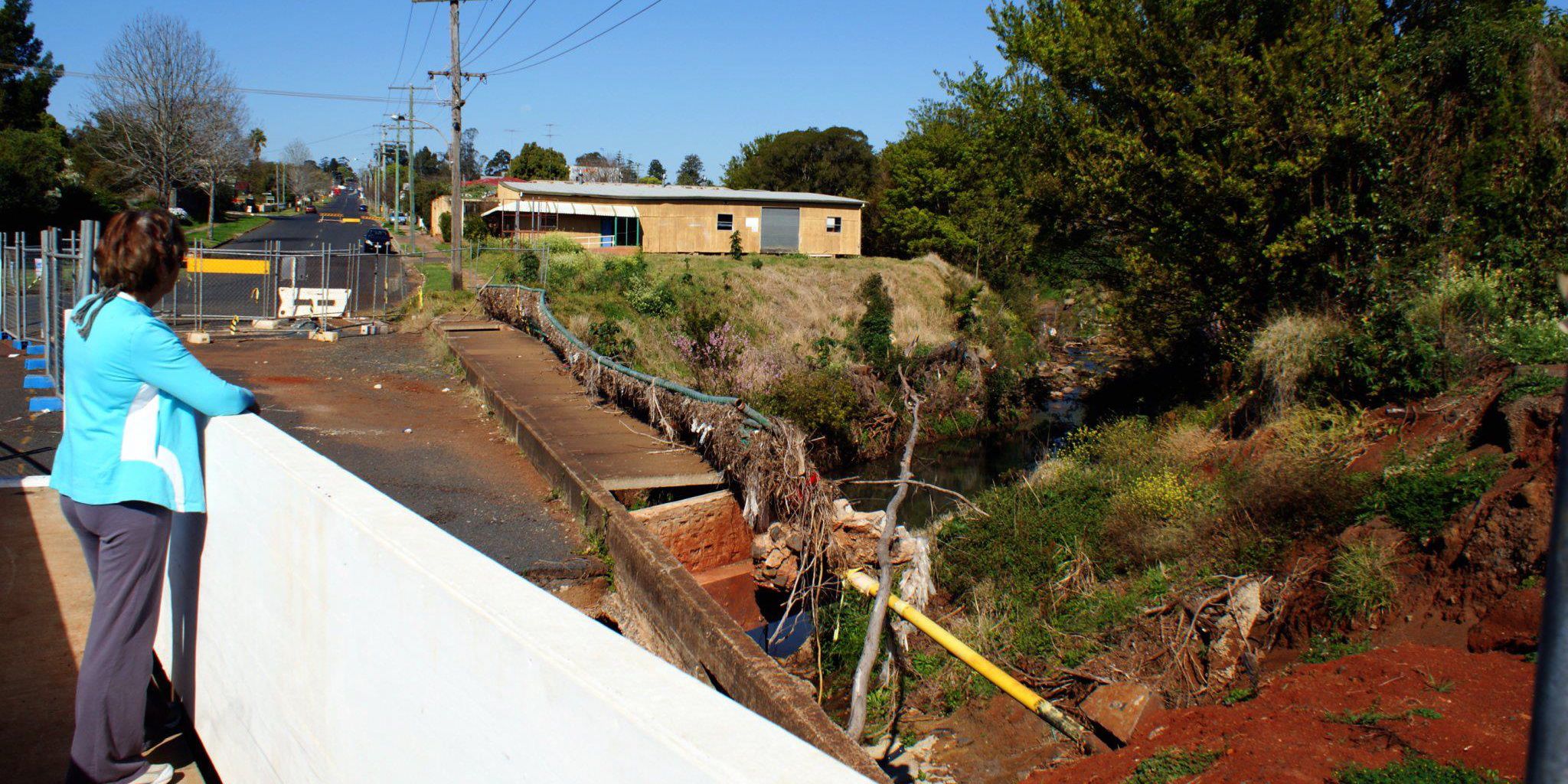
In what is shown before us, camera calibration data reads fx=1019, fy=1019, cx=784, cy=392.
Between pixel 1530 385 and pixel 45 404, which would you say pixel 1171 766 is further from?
pixel 45 404

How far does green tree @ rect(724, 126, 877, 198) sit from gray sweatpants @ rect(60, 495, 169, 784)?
5883 centimetres

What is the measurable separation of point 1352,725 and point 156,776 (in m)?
6.62

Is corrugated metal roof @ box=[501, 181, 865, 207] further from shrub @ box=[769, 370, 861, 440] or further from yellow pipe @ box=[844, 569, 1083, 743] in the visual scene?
yellow pipe @ box=[844, 569, 1083, 743]

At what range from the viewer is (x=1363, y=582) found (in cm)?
901

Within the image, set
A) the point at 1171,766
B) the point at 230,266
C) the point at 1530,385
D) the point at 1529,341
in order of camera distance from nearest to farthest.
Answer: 1. the point at 1171,766
2. the point at 1530,385
3. the point at 1529,341
4. the point at 230,266

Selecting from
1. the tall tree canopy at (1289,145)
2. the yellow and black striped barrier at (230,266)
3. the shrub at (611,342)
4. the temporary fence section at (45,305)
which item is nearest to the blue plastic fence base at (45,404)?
the temporary fence section at (45,305)

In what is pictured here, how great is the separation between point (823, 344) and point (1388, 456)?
18278 mm

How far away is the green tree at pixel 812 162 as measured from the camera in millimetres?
61312

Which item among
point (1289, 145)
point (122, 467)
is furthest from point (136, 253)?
point (1289, 145)

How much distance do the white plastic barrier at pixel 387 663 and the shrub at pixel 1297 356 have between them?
1351cm

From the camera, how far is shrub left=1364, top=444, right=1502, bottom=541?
9.37 m

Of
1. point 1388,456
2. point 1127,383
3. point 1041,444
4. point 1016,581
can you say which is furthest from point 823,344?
point 1388,456

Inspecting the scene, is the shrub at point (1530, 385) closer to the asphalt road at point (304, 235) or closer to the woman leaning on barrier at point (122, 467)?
the woman leaning on barrier at point (122, 467)

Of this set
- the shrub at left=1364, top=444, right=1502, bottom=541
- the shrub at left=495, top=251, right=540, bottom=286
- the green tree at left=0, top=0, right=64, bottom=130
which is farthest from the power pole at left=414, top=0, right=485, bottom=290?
the green tree at left=0, top=0, right=64, bottom=130
